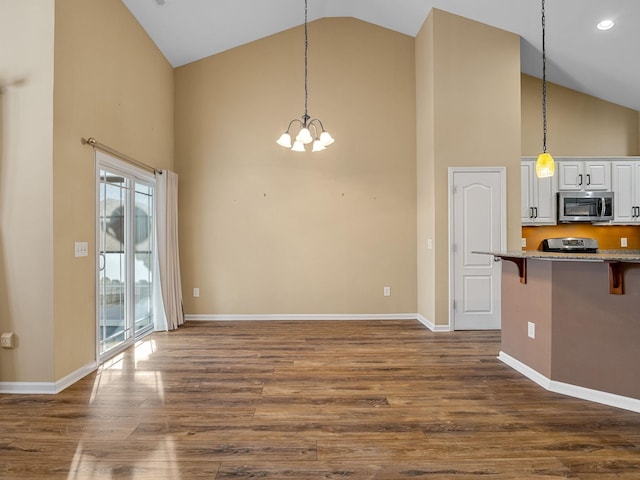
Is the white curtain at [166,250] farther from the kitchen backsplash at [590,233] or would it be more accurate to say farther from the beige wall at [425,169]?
the kitchen backsplash at [590,233]

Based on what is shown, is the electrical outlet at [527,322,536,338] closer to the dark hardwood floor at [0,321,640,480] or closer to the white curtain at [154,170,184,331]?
the dark hardwood floor at [0,321,640,480]

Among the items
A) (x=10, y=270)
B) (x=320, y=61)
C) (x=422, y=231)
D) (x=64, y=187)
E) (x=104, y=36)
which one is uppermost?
(x=320, y=61)

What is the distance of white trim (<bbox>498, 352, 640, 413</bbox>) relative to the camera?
2555mm

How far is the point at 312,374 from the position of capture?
3244 millimetres

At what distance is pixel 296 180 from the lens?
536cm

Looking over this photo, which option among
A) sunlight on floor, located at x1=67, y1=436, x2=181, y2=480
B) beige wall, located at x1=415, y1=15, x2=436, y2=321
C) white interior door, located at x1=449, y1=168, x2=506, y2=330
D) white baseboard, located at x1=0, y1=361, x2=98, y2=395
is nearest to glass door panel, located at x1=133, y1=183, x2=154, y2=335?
white baseboard, located at x1=0, y1=361, x2=98, y2=395

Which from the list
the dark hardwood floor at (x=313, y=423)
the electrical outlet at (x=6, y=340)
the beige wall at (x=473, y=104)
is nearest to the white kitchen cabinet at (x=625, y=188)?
the beige wall at (x=473, y=104)

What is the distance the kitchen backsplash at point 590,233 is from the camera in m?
5.49

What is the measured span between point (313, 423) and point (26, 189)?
2.83 metres

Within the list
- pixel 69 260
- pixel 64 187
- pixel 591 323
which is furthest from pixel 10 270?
pixel 591 323

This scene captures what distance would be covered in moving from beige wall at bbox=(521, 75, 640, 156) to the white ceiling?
0.47 feet

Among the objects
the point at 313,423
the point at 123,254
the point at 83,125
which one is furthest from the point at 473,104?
the point at 123,254

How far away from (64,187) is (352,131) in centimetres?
370

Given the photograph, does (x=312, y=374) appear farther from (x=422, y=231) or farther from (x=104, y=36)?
(x=104, y=36)
